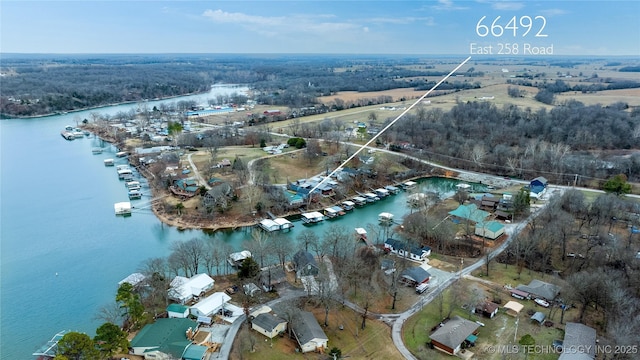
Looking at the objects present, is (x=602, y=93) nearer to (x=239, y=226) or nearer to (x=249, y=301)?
(x=239, y=226)

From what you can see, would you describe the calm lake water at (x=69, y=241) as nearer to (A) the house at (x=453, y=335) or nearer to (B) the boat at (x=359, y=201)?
(B) the boat at (x=359, y=201)

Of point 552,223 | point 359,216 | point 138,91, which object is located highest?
point 138,91

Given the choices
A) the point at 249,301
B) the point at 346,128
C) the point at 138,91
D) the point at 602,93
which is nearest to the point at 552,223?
the point at 249,301

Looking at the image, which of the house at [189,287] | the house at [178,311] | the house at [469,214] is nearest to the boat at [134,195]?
the house at [189,287]

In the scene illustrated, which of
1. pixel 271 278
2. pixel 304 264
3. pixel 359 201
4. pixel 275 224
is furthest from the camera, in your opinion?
pixel 359 201

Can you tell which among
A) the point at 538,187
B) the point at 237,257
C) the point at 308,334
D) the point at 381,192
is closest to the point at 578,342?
the point at 308,334

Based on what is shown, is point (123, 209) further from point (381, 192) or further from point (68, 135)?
point (68, 135)
